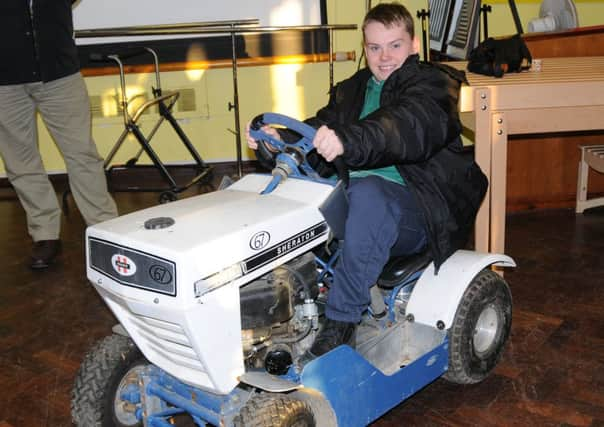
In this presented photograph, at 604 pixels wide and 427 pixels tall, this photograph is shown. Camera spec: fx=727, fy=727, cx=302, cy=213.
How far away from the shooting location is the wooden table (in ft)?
9.57

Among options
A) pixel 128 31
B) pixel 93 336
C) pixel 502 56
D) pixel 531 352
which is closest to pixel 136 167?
pixel 128 31

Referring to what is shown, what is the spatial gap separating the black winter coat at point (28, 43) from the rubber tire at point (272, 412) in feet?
8.27

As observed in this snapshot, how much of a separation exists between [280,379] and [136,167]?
3841mm

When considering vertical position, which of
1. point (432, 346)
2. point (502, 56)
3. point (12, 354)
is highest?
point (502, 56)

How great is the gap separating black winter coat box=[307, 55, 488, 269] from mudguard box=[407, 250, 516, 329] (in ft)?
0.17

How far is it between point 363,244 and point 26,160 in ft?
8.28

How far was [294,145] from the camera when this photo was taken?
2.11 m

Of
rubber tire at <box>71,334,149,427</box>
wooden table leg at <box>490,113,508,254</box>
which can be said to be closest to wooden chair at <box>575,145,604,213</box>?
wooden table leg at <box>490,113,508,254</box>

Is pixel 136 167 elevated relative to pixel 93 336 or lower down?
elevated

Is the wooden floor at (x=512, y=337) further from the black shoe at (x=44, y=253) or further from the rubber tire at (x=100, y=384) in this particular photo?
the rubber tire at (x=100, y=384)

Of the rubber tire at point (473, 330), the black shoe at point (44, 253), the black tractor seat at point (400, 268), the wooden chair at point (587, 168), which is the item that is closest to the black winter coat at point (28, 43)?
the black shoe at point (44, 253)

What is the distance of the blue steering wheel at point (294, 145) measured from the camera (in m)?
2.00

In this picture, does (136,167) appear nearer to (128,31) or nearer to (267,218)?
(128,31)

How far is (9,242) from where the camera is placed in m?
4.43
